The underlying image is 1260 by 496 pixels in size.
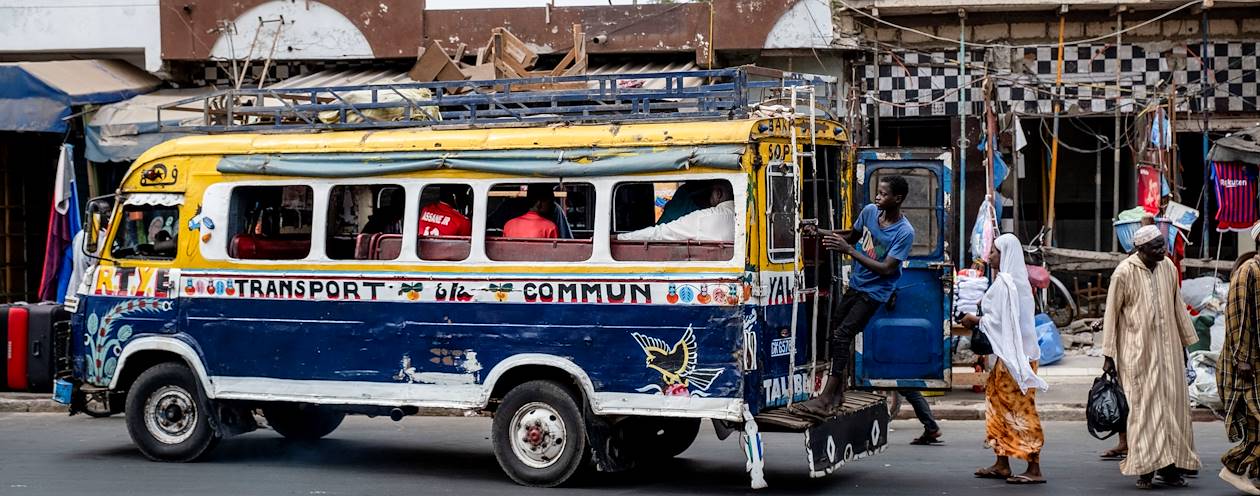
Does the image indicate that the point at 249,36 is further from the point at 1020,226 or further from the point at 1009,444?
the point at 1009,444

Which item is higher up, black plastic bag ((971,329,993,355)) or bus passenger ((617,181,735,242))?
bus passenger ((617,181,735,242))

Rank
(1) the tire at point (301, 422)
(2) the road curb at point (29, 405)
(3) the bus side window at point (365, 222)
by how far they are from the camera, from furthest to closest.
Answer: (2) the road curb at point (29, 405) → (1) the tire at point (301, 422) → (3) the bus side window at point (365, 222)

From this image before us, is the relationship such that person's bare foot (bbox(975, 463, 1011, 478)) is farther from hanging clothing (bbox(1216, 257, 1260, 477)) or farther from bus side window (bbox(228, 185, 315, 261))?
bus side window (bbox(228, 185, 315, 261))

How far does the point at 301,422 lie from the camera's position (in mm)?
10906

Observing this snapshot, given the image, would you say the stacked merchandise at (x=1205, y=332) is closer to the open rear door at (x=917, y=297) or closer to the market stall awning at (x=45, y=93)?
the open rear door at (x=917, y=297)

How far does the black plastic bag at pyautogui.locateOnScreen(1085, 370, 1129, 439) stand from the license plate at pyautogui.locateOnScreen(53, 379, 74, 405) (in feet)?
22.5

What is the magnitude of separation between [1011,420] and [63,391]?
649cm

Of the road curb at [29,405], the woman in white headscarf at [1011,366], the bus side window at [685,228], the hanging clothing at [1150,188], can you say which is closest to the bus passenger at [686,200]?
the bus side window at [685,228]

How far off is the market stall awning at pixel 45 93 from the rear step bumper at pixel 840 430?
10186mm

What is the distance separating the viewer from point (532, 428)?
28.6ft

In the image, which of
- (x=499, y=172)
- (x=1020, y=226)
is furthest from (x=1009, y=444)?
(x=1020, y=226)

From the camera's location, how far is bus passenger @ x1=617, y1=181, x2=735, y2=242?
822 centimetres

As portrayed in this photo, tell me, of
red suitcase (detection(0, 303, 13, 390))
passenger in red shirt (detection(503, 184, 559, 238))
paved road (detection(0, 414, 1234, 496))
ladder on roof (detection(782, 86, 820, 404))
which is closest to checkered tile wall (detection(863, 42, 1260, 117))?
paved road (detection(0, 414, 1234, 496))

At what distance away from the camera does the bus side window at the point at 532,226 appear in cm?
872
